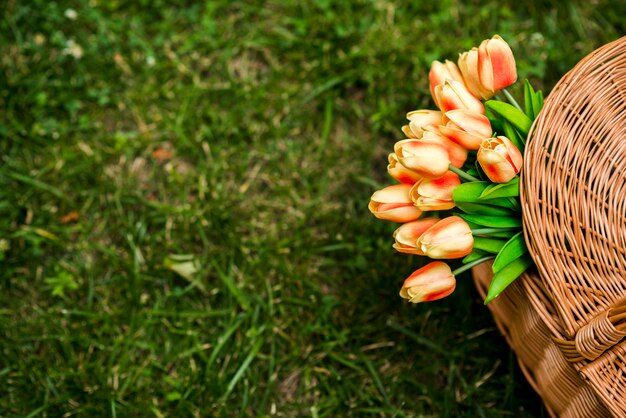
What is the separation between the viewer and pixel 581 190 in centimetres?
104

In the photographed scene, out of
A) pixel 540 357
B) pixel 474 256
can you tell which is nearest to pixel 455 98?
pixel 474 256

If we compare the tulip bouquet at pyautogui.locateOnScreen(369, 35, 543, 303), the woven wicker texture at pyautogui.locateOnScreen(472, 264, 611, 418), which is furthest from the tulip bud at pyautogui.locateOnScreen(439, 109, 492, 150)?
the woven wicker texture at pyautogui.locateOnScreen(472, 264, 611, 418)

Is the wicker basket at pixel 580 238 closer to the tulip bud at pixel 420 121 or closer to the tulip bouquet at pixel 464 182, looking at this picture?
the tulip bouquet at pixel 464 182

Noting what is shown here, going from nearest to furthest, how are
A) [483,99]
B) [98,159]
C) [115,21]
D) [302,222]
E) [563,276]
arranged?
[563,276], [483,99], [302,222], [98,159], [115,21]

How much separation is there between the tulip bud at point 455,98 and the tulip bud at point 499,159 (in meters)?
0.09

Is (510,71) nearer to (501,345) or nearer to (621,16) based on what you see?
(501,345)

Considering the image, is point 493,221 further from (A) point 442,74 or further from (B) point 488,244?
(A) point 442,74

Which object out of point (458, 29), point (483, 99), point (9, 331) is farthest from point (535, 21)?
point (9, 331)

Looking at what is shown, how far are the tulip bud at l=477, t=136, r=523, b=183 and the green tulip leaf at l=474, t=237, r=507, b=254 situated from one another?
12cm

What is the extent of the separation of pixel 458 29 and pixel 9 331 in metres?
1.54

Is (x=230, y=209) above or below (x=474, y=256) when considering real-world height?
below

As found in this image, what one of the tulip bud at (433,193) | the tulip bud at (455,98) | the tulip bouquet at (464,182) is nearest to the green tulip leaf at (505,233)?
the tulip bouquet at (464,182)

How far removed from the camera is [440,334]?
4.95 ft

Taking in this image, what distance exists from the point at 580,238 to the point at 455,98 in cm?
31
